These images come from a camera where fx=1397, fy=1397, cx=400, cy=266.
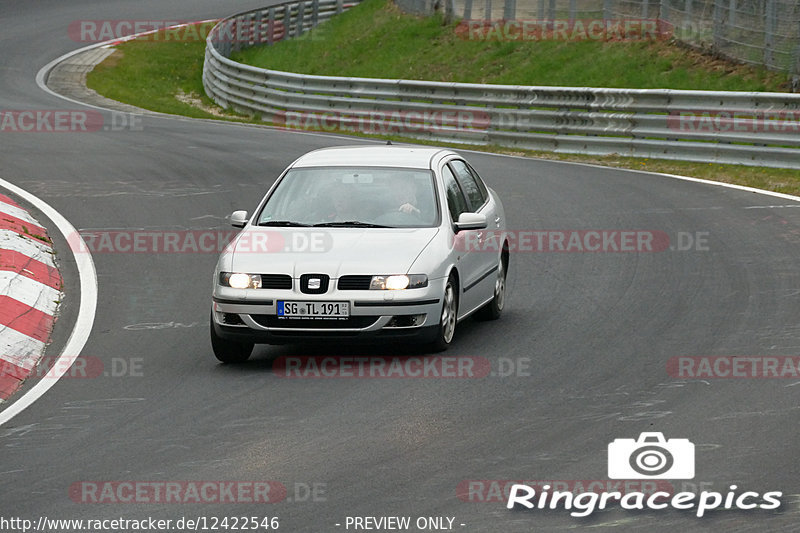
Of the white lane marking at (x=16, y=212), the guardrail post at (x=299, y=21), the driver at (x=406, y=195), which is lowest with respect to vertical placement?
the guardrail post at (x=299, y=21)

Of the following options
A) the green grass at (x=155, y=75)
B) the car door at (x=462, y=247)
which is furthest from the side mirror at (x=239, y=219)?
the green grass at (x=155, y=75)

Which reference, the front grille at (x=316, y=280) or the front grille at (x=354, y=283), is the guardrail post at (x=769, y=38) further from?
the front grille at (x=316, y=280)

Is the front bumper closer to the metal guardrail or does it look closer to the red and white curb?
the red and white curb

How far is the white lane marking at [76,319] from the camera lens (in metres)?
9.28

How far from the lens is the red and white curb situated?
10312mm

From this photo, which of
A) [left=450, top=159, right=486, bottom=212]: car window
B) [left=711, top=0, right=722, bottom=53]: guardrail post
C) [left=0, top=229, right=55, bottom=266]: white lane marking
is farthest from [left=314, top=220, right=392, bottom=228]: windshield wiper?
[left=711, top=0, right=722, bottom=53]: guardrail post

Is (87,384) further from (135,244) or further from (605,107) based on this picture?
(605,107)

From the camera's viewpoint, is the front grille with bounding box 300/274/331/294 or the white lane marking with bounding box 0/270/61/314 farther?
→ the white lane marking with bounding box 0/270/61/314

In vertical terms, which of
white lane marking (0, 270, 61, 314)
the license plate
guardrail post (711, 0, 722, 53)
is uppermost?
the license plate

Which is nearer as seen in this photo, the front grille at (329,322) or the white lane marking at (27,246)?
the front grille at (329,322)

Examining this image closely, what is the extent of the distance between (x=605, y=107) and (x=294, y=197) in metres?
13.2

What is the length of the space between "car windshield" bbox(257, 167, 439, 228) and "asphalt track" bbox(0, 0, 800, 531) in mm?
1022

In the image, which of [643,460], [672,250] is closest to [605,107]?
[672,250]

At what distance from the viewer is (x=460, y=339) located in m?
11.1
